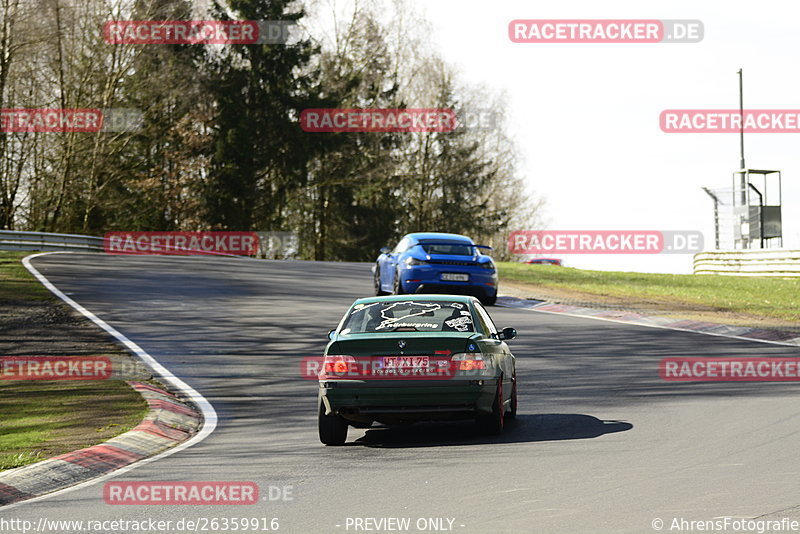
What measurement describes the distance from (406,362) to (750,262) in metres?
31.8

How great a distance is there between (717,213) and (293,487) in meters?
35.9

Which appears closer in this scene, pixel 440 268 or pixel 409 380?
pixel 409 380

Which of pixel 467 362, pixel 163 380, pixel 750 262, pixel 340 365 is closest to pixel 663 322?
pixel 163 380

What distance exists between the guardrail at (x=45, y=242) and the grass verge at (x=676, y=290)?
50.2 ft

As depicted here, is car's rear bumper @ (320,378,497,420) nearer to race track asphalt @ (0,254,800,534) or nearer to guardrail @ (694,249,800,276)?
race track asphalt @ (0,254,800,534)

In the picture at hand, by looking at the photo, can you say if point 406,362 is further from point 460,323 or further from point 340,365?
point 460,323

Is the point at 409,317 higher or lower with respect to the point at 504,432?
higher

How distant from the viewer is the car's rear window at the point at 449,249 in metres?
22.1

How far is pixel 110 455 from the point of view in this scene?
368 inches

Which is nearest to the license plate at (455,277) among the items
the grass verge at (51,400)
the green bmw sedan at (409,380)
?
the grass verge at (51,400)

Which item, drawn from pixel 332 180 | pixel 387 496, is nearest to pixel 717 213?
pixel 332 180

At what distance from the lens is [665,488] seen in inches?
280

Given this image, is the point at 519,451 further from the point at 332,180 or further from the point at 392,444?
the point at 332,180

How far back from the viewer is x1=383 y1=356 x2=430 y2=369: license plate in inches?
370
